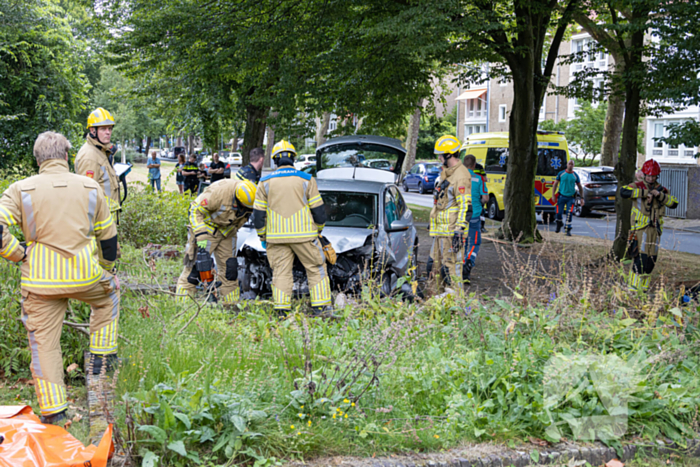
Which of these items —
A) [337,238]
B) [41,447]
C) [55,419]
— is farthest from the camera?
[337,238]

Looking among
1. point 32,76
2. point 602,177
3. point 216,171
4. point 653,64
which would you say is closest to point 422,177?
point 602,177

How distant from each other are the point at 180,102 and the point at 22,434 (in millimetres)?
18187

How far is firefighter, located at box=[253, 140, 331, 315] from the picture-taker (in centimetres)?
630

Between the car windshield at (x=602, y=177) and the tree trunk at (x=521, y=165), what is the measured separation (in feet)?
27.7

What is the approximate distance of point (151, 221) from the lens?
404 inches

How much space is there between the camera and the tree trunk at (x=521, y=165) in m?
12.7

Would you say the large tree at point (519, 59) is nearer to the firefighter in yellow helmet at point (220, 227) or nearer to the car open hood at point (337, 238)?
the car open hood at point (337, 238)

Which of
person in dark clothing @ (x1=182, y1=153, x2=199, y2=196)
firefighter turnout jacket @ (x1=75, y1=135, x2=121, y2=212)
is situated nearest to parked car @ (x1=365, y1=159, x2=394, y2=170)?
firefighter turnout jacket @ (x1=75, y1=135, x2=121, y2=212)

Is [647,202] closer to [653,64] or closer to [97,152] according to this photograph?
[653,64]

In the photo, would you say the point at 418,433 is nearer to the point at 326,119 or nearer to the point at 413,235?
the point at 413,235

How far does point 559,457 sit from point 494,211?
54.6ft

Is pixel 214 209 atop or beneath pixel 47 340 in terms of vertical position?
atop

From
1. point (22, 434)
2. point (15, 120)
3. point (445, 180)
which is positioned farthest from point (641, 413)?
point (15, 120)

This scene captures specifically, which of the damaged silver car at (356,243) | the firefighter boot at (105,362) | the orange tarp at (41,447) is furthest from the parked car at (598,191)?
the orange tarp at (41,447)
